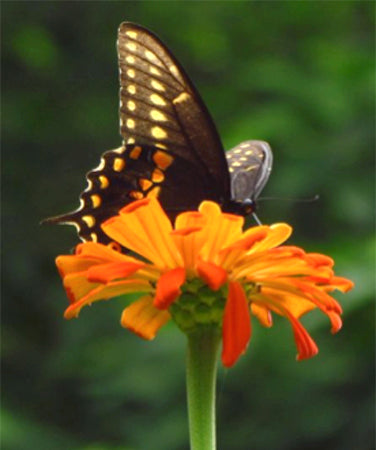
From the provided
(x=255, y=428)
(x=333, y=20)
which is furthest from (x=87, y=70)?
(x=255, y=428)

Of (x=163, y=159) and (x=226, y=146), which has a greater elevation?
(x=226, y=146)

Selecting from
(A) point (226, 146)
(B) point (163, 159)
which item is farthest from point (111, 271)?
(A) point (226, 146)

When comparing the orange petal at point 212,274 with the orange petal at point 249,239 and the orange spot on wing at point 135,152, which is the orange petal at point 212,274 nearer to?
the orange petal at point 249,239

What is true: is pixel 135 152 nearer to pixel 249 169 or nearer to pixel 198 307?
pixel 249 169

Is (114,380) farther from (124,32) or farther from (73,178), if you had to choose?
(124,32)

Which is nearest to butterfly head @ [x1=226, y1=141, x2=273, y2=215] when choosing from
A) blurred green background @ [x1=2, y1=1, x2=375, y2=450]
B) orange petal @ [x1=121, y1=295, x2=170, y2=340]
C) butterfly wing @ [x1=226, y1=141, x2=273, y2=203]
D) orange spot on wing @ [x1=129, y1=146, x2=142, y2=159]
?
butterfly wing @ [x1=226, y1=141, x2=273, y2=203]

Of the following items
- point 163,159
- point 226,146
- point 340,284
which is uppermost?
point 226,146

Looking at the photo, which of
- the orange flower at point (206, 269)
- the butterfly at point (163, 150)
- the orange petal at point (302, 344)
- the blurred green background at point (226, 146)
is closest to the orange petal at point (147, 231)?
the orange flower at point (206, 269)
